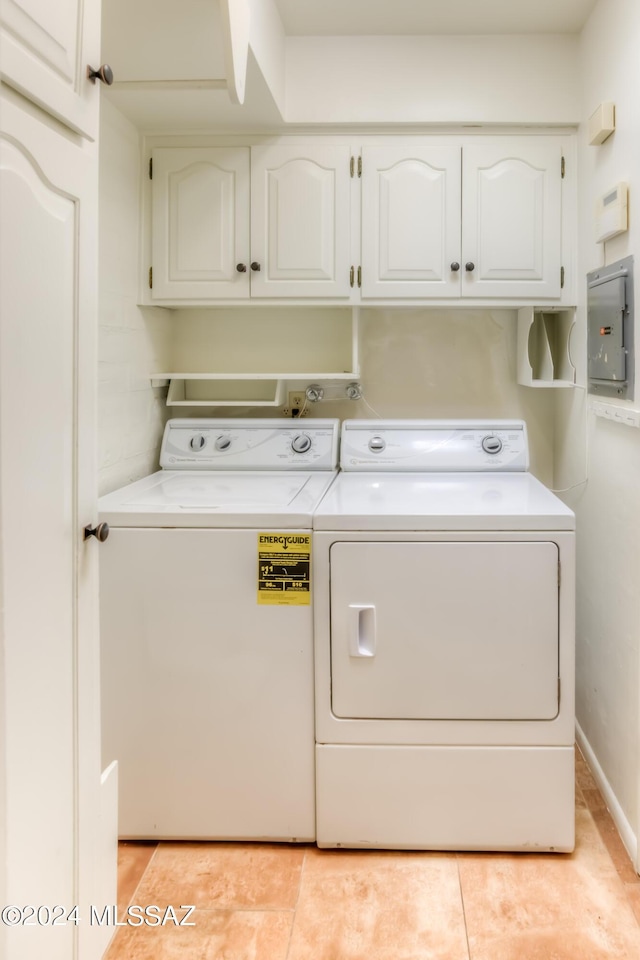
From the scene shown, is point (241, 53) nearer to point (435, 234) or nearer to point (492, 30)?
point (435, 234)

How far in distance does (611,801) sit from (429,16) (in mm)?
2488

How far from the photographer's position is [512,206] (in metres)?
2.45

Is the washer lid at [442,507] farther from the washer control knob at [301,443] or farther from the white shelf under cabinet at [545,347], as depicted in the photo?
the white shelf under cabinet at [545,347]

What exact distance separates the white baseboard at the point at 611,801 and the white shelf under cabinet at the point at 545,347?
1217 mm

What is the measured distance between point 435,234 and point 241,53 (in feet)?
2.98

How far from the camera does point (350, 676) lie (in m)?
1.89

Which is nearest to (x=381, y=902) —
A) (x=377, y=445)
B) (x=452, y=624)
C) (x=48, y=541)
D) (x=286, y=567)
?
(x=452, y=624)

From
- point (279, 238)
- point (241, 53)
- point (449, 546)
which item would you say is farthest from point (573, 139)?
point (449, 546)

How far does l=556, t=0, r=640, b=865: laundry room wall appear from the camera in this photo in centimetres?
192

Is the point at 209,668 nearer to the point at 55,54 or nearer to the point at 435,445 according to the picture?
the point at 435,445

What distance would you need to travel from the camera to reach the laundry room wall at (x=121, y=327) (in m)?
2.23

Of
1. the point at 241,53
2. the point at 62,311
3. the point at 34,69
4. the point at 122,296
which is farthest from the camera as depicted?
the point at 122,296

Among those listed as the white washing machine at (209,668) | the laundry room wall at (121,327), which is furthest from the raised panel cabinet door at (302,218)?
the white washing machine at (209,668)

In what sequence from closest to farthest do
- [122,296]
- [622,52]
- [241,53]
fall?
[241,53], [622,52], [122,296]
